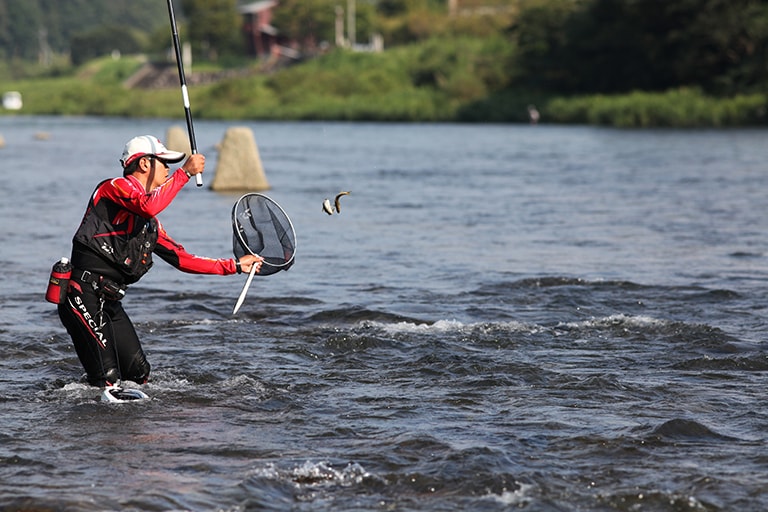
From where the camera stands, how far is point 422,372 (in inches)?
350

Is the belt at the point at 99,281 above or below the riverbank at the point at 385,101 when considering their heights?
above

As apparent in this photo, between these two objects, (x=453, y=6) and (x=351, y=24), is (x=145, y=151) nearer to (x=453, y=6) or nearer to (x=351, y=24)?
(x=453, y=6)

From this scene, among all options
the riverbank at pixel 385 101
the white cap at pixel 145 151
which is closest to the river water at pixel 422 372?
the white cap at pixel 145 151

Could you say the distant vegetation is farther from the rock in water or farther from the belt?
the belt

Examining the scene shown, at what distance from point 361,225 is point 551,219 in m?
3.08

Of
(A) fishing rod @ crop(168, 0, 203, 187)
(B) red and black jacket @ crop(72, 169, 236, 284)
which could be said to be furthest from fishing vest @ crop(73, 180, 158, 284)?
(A) fishing rod @ crop(168, 0, 203, 187)

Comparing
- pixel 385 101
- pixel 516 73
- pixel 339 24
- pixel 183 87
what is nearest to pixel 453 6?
pixel 339 24

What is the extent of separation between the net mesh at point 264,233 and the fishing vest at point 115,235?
2.22 ft

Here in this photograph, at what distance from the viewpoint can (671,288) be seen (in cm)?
1270

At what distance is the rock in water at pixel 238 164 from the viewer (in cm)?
2300

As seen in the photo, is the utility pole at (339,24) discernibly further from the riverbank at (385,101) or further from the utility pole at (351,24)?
the riverbank at (385,101)

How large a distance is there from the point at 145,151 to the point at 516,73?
73152mm

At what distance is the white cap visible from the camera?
766 cm

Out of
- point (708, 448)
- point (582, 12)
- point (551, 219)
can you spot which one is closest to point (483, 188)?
point (551, 219)
